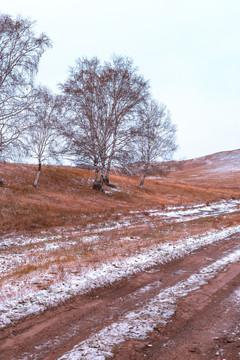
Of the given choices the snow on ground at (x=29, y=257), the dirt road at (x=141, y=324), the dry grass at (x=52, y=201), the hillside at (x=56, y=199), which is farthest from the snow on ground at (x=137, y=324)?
the hillside at (x=56, y=199)

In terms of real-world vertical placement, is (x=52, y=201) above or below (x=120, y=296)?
above

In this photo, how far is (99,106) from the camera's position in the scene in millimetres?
23000

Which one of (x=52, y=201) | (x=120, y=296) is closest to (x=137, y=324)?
(x=120, y=296)

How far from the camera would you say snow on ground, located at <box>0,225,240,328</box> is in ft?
13.9

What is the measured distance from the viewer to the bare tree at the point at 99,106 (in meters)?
22.5

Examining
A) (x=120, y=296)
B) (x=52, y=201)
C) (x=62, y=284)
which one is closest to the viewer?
(x=120, y=296)

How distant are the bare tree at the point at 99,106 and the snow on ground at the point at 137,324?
1761cm

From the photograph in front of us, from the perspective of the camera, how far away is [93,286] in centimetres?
521

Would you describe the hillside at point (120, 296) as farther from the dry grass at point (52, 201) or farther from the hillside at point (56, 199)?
the hillside at point (56, 199)

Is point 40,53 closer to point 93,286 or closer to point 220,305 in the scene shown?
point 93,286

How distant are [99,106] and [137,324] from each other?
850 inches

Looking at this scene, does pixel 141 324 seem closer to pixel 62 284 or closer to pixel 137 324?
pixel 137 324

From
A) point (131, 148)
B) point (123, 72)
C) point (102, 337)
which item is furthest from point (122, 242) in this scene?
point (123, 72)

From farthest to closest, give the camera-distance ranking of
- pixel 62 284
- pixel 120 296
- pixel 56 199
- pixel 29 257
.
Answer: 1. pixel 56 199
2. pixel 29 257
3. pixel 62 284
4. pixel 120 296
